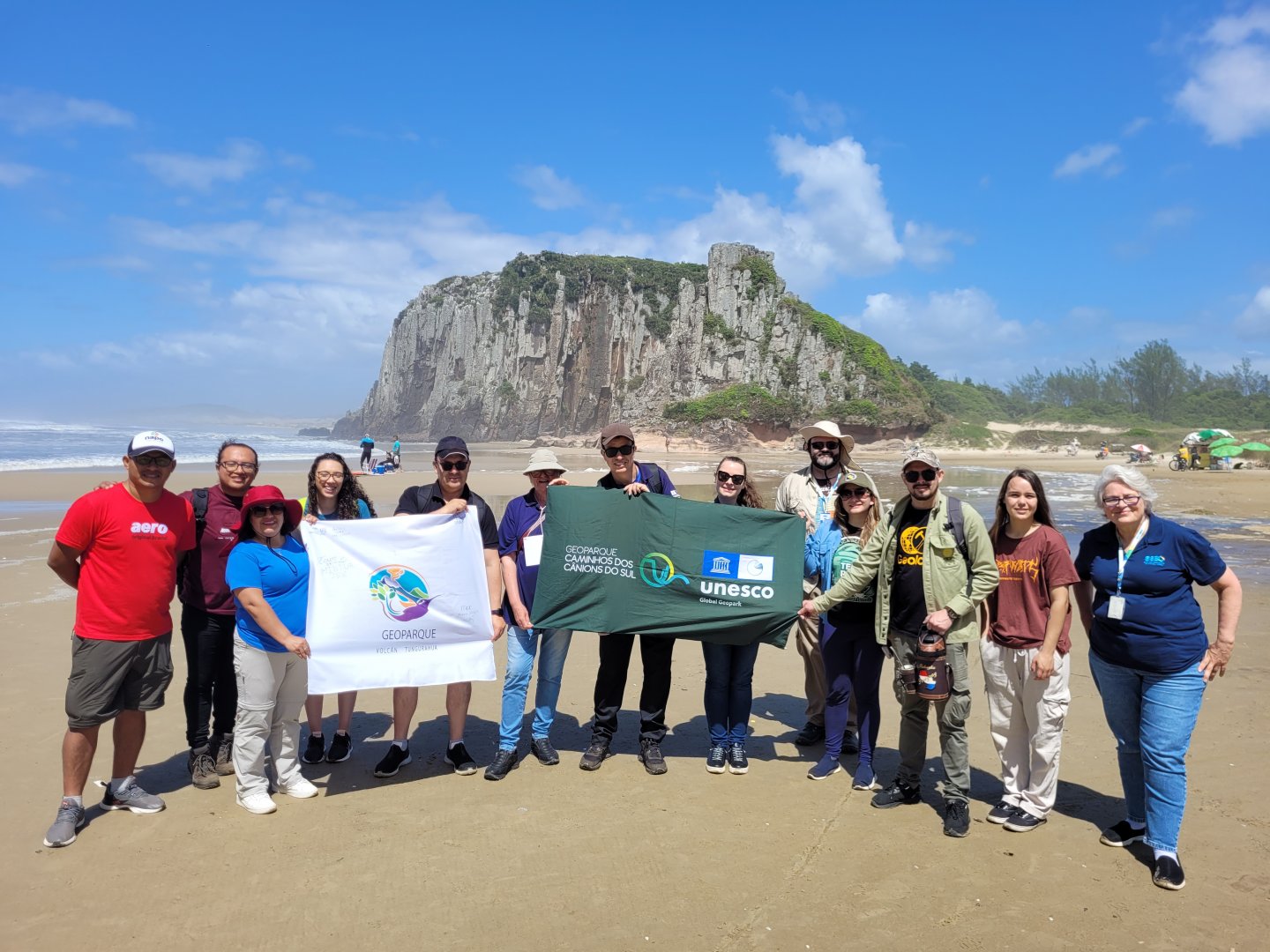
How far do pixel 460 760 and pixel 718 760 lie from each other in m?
1.67

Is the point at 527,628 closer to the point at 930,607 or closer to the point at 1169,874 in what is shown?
the point at 930,607

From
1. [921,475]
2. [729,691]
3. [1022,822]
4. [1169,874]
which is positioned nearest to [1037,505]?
[921,475]

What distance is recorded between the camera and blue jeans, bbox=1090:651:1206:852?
3752 mm

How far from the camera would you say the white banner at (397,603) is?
4672mm

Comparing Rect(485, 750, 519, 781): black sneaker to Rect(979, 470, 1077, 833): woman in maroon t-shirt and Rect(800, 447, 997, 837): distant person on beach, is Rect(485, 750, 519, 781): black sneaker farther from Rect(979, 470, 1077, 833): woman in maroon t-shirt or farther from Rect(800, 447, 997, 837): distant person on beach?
Rect(979, 470, 1077, 833): woman in maroon t-shirt

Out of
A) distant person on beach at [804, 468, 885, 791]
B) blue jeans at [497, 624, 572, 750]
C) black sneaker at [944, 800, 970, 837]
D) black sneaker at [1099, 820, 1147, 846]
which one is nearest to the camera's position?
black sneaker at [1099, 820, 1147, 846]

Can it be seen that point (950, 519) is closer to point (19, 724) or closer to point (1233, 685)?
point (1233, 685)

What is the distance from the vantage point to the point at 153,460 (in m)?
4.21

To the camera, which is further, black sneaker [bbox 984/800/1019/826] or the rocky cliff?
the rocky cliff

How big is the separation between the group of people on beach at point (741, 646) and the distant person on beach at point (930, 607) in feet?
0.04

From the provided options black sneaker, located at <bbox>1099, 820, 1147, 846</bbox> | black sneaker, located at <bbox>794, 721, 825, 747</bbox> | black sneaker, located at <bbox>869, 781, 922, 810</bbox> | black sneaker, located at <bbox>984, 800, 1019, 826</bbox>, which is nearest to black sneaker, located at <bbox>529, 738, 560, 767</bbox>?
black sneaker, located at <bbox>794, 721, 825, 747</bbox>

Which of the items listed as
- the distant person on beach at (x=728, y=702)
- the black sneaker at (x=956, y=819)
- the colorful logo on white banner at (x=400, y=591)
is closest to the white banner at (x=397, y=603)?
the colorful logo on white banner at (x=400, y=591)

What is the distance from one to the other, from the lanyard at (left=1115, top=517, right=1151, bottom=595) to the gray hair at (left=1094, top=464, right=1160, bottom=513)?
114mm

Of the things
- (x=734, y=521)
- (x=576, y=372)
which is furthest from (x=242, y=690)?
(x=576, y=372)
